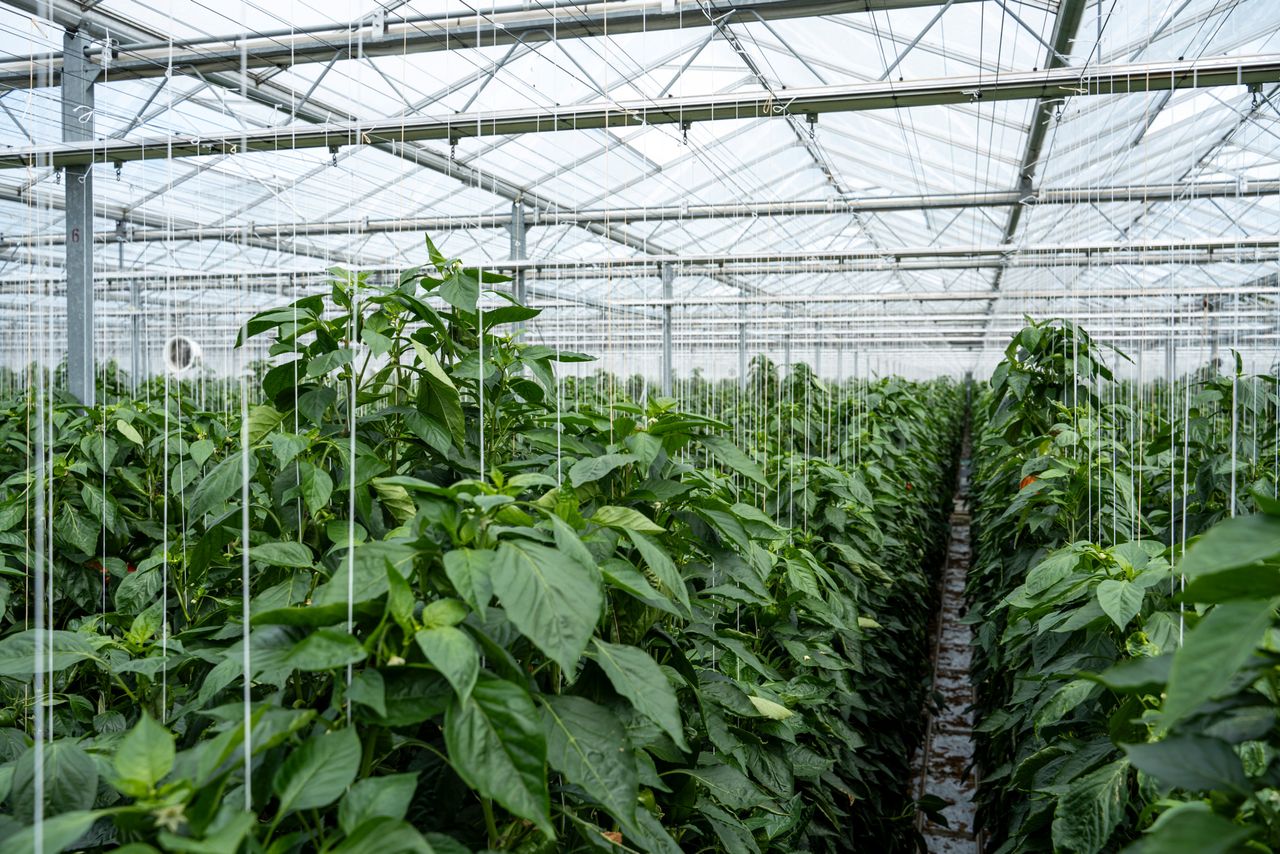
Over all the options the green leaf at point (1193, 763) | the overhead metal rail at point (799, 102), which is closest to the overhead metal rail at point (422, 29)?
the overhead metal rail at point (799, 102)

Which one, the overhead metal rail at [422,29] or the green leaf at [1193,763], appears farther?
the overhead metal rail at [422,29]

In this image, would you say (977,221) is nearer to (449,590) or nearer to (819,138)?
(819,138)

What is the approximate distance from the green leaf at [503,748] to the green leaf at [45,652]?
72cm

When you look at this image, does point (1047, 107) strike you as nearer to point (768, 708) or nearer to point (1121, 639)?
point (1121, 639)

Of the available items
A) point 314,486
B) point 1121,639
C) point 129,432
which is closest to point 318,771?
point 314,486

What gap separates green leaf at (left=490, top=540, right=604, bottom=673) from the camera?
1.15 metres

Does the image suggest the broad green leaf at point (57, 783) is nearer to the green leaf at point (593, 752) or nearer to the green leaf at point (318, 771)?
the green leaf at point (318, 771)

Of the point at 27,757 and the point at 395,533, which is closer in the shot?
the point at 27,757

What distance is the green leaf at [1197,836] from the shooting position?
900 millimetres

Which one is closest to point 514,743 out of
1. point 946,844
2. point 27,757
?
point 27,757

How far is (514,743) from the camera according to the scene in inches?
43.3

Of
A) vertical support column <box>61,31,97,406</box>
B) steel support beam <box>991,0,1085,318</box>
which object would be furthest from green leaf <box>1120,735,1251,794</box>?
vertical support column <box>61,31,97,406</box>

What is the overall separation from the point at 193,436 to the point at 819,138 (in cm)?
916

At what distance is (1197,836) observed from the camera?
2.99ft
